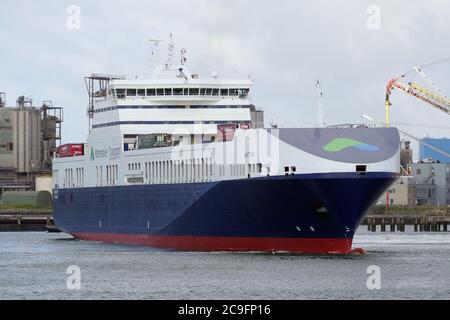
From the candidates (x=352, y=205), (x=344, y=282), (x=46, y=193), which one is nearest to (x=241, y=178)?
(x=352, y=205)

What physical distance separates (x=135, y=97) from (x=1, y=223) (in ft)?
141

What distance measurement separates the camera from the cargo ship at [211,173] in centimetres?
5603

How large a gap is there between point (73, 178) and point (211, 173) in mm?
23104

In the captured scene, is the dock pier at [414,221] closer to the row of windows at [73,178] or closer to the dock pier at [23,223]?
the dock pier at [23,223]

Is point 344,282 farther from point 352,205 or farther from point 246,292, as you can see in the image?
point 352,205

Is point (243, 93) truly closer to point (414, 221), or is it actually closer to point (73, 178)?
point (73, 178)

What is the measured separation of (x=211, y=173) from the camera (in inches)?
2436
